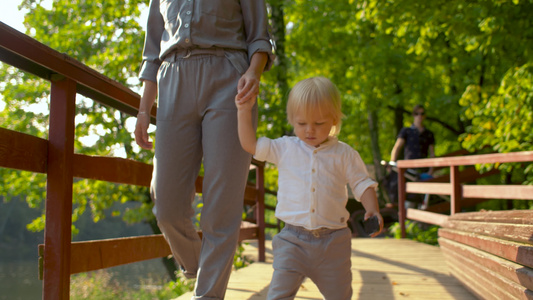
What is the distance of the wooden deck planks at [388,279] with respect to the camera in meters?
3.42

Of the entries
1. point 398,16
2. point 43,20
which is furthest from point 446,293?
point 43,20

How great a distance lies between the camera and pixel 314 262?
6.85 ft

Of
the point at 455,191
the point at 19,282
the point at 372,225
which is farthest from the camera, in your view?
the point at 19,282

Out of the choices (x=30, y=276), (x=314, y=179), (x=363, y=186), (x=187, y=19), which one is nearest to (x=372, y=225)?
(x=363, y=186)

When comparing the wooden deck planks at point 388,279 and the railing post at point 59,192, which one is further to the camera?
the wooden deck planks at point 388,279

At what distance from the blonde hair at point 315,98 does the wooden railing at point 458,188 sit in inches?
104

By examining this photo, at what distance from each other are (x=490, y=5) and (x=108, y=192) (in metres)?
8.89

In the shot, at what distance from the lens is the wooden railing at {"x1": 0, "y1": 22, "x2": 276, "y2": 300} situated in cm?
186

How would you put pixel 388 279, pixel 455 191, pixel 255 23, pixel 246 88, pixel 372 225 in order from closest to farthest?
1. pixel 372 225
2. pixel 246 88
3. pixel 255 23
4. pixel 388 279
5. pixel 455 191

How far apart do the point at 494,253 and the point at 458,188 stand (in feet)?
12.1

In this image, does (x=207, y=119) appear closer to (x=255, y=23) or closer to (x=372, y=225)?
(x=255, y=23)

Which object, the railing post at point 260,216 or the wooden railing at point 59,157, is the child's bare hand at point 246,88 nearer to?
the wooden railing at point 59,157

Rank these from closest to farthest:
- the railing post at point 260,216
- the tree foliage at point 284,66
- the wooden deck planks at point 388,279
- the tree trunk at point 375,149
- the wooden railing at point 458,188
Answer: the wooden deck planks at point 388,279, the wooden railing at point 458,188, the railing post at point 260,216, the tree foliage at point 284,66, the tree trunk at point 375,149

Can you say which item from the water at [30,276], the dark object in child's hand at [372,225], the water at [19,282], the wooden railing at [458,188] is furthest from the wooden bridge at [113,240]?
the water at [30,276]
